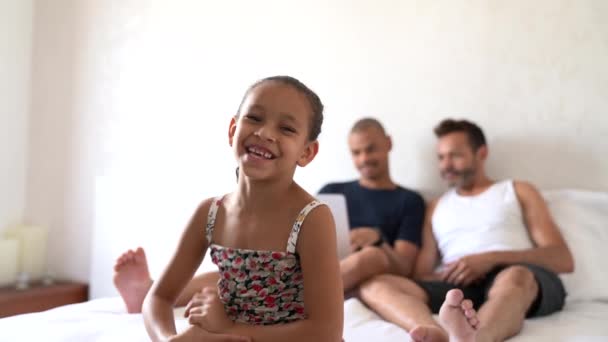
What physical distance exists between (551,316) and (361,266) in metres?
0.49

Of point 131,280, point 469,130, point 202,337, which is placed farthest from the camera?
point 469,130

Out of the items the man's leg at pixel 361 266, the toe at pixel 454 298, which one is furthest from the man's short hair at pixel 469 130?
the toe at pixel 454 298

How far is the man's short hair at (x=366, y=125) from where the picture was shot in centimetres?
199

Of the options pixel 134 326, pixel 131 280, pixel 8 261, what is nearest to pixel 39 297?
pixel 8 261

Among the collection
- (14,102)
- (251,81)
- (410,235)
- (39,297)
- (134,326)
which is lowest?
(39,297)

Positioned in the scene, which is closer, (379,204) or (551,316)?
(551,316)

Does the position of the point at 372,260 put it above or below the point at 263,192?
below

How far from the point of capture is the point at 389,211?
1.93 m

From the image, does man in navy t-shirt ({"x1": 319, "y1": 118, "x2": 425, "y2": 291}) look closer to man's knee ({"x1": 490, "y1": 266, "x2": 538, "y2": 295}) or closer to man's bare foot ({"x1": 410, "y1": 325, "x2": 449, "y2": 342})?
man's knee ({"x1": 490, "y1": 266, "x2": 538, "y2": 295})

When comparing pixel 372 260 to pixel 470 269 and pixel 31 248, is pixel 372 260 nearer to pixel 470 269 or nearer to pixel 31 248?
pixel 470 269

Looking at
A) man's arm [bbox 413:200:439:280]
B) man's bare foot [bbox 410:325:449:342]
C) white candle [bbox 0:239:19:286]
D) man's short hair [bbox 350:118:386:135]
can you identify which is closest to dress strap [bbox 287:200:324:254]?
man's bare foot [bbox 410:325:449:342]

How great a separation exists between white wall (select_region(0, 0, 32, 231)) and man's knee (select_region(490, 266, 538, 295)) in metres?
2.17

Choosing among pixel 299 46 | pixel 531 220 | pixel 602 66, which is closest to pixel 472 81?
pixel 602 66

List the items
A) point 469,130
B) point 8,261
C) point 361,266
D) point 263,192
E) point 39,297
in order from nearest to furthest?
point 263,192, point 361,266, point 469,130, point 39,297, point 8,261
